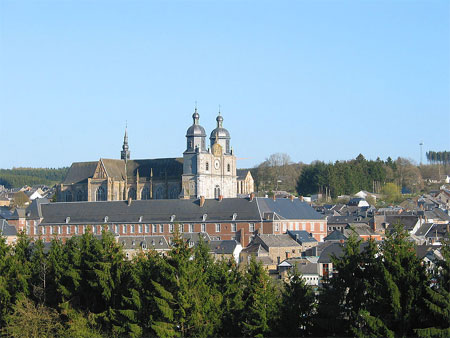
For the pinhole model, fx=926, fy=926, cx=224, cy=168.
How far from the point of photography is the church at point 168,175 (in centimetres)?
9981

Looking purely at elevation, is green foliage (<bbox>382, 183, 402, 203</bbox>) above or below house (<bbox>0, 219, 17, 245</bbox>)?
above

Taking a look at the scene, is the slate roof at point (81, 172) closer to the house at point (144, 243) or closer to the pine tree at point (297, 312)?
the house at point (144, 243)

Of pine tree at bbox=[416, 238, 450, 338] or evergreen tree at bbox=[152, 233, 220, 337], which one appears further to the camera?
evergreen tree at bbox=[152, 233, 220, 337]

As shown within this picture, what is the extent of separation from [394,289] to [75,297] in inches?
580

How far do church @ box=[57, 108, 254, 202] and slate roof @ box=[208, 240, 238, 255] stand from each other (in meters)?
25.0

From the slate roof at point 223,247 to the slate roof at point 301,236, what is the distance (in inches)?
275

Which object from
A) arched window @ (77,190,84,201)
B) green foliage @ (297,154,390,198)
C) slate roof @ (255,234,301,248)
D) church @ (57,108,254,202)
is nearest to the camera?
slate roof @ (255,234,301,248)

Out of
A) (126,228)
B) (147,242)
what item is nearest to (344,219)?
(126,228)

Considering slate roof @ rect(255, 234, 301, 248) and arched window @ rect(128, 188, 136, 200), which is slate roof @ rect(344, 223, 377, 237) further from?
arched window @ rect(128, 188, 136, 200)

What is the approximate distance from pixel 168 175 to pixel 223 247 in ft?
Result: 111

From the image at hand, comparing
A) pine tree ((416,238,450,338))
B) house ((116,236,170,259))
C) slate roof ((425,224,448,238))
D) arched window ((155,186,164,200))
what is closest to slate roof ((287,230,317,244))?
house ((116,236,170,259))

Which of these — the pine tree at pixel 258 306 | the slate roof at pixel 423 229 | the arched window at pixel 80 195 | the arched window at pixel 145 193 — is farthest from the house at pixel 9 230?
the pine tree at pixel 258 306

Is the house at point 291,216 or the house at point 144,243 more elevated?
the house at point 291,216

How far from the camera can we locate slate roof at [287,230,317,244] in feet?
252
